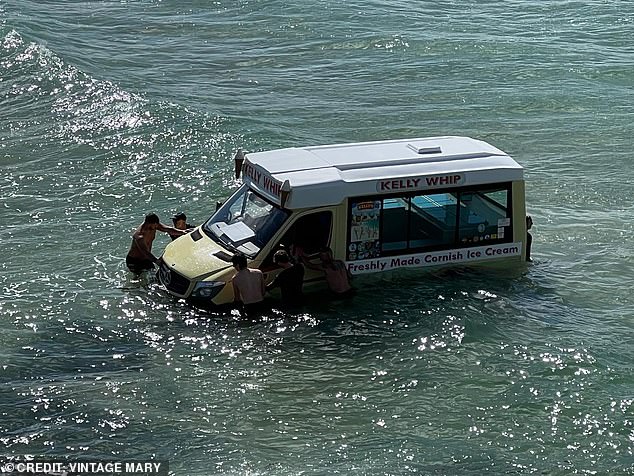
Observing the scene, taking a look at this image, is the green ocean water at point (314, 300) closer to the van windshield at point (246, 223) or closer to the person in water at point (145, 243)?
the person in water at point (145, 243)

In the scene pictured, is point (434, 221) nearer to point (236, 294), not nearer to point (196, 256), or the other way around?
point (236, 294)

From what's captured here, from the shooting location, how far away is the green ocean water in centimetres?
1327

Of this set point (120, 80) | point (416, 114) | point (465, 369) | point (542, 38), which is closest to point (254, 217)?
point (465, 369)

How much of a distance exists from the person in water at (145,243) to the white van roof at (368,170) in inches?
61.1

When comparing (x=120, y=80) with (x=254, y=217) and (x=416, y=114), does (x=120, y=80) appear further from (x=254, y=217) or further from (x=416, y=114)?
(x=254, y=217)

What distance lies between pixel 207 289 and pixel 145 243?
1911 mm

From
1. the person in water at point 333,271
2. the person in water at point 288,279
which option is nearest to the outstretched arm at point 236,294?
the person in water at point 288,279

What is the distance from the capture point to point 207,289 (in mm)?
15547

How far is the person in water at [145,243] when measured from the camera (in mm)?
16969

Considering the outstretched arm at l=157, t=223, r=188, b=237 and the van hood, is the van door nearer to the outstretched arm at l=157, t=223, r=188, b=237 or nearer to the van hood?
the van hood

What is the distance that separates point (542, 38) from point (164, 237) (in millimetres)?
19439

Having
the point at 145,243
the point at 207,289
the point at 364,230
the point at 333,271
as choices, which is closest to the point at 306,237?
the point at 333,271

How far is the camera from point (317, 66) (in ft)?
105

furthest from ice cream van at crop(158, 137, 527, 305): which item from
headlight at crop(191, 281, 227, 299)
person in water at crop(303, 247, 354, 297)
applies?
person in water at crop(303, 247, 354, 297)
